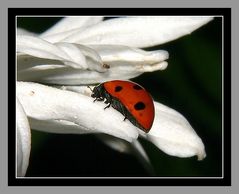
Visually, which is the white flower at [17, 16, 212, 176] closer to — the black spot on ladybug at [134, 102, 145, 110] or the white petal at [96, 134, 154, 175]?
the black spot on ladybug at [134, 102, 145, 110]

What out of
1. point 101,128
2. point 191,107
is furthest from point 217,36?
point 101,128

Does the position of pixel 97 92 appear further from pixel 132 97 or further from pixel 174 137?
pixel 174 137

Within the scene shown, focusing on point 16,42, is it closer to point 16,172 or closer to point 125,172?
point 16,172

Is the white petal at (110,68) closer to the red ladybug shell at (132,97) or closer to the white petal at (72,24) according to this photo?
the red ladybug shell at (132,97)

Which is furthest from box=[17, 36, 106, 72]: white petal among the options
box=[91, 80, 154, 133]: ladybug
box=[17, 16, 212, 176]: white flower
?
box=[91, 80, 154, 133]: ladybug

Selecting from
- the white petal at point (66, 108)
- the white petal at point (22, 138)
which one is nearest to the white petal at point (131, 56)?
the white petal at point (66, 108)

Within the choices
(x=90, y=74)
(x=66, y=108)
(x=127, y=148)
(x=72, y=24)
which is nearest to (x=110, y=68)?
(x=90, y=74)
